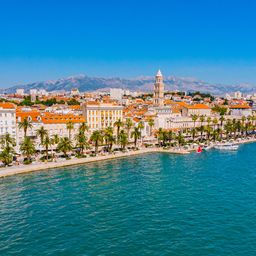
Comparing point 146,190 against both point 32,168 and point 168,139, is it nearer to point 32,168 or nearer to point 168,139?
point 32,168

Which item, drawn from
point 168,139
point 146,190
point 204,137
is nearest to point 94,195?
point 146,190

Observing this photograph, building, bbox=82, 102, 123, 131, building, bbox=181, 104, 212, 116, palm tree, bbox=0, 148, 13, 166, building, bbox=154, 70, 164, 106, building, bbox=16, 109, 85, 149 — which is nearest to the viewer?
palm tree, bbox=0, 148, 13, 166

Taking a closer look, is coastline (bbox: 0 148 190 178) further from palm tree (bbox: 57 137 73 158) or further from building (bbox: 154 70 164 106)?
building (bbox: 154 70 164 106)

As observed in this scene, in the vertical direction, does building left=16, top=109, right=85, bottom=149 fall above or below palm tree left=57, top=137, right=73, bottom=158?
above

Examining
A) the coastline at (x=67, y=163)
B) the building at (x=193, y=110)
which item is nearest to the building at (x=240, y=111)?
the building at (x=193, y=110)

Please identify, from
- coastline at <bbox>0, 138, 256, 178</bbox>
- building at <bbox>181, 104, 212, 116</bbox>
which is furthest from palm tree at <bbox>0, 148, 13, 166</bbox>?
building at <bbox>181, 104, 212, 116</bbox>

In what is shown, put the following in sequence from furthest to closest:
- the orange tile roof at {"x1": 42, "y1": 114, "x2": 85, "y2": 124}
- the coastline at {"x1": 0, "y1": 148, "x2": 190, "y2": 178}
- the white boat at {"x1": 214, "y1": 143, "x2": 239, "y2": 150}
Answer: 1. the white boat at {"x1": 214, "y1": 143, "x2": 239, "y2": 150}
2. the orange tile roof at {"x1": 42, "y1": 114, "x2": 85, "y2": 124}
3. the coastline at {"x1": 0, "y1": 148, "x2": 190, "y2": 178}

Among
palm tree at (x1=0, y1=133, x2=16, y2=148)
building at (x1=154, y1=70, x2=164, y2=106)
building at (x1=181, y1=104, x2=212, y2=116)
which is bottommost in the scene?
palm tree at (x1=0, y1=133, x2=16, y2=148)

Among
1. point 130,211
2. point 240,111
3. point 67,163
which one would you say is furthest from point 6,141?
point 240,111
